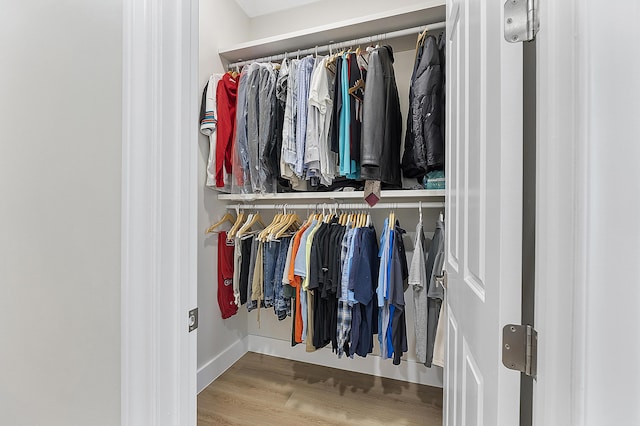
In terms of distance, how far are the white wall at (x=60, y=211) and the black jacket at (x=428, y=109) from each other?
4.29 feet

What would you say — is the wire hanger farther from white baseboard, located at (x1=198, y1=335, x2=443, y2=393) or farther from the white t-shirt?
white baseboard, located at (x1=198, y1=335, x2=443, y2=393)

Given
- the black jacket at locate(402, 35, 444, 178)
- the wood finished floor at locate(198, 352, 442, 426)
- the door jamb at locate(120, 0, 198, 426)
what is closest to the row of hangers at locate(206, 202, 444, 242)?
the black jacket at locate(402, 35, 444, 178)

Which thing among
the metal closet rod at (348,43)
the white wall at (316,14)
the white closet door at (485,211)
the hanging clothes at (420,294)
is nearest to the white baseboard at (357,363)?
the hanging clothes at (420,294)

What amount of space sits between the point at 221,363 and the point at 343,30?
7.89ft

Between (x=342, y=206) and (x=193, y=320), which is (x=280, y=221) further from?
(x=193, y=320)

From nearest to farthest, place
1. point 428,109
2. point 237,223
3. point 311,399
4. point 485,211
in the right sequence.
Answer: point 485,211 < point 428,109 < point 311,399 < point 237,223

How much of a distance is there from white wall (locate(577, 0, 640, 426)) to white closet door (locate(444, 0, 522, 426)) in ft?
0.49

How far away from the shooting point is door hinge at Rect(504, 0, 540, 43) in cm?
46

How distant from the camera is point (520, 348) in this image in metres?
0.48

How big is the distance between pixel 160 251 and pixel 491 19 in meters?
0.86

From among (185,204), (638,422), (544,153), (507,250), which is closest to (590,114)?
(544,153)

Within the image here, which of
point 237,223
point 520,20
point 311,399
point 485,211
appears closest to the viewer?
point 520,20

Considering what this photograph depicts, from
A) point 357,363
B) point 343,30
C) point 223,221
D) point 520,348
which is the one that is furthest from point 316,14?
point 357,363

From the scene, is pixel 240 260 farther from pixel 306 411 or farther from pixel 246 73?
pixel 246 73
